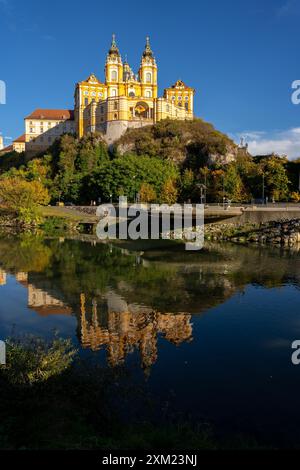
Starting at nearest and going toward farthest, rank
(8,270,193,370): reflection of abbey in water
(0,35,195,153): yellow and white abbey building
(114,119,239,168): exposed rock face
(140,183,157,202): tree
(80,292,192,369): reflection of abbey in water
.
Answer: (80,292,192,369): reflection of abbey in water
(8,270,193,370): reflection of abbey in water
(140,183,157,202): tree
(114,119,239,168): exposed rock face
(0,35,195,153): yellow and white abbey building

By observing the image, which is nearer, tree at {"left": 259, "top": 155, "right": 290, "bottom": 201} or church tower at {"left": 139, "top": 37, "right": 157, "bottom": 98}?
tree at {"left": 259, "top": 155, "right": 290, "bottom": 201}

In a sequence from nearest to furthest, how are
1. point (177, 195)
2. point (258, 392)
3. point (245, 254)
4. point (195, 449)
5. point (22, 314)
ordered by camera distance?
point (195, 449) < point (258, 392) < point (22, 314) < point (245, 254) < point (177, 195)

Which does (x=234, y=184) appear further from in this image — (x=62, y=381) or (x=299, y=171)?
(x=62, y=381)

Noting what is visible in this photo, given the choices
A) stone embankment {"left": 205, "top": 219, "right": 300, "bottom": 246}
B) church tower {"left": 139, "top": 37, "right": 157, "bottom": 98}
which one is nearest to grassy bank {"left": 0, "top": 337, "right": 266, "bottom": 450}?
stone embankment {"left": 205, "top": 219, "right": 300, "bottom": 246}

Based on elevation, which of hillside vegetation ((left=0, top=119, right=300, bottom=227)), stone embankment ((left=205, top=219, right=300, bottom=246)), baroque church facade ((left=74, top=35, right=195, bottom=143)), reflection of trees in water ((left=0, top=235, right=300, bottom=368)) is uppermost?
baroque church facade ((left=74, top=35, right=195, bottom=143))

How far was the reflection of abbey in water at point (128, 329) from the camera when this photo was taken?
1641cm

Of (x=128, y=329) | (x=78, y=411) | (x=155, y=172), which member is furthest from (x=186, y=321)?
(x=155, y=172)

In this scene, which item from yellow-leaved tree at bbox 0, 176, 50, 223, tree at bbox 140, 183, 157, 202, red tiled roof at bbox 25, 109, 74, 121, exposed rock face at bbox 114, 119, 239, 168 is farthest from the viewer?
red tiled roof at bbox 25, 109, 74, 121

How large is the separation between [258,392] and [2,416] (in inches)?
296

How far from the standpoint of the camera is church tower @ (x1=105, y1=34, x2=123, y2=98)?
348ft

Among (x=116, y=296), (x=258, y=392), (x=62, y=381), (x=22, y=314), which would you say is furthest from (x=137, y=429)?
(x=116, y=296)

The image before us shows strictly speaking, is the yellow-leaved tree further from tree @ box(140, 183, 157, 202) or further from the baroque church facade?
the baroque church facade

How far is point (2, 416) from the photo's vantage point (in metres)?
10.3

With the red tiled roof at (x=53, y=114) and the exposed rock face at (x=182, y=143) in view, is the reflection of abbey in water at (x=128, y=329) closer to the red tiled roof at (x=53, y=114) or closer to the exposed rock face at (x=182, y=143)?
the exposed rock face at (x=182, y=143)
